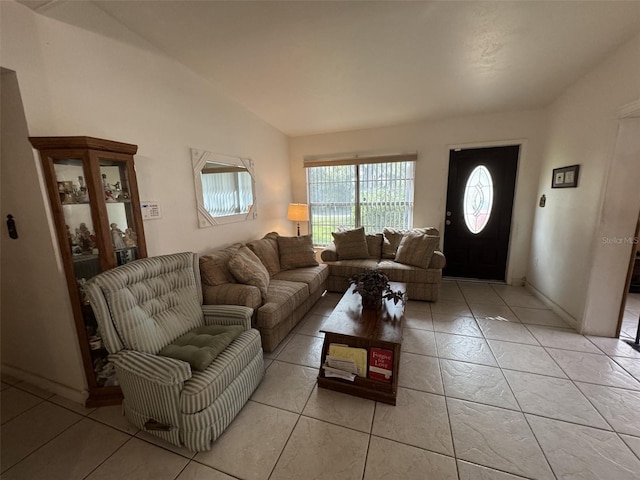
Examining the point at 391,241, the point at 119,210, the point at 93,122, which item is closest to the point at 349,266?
the point at 391,241

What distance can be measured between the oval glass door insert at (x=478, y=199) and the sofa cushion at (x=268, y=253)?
9.82 feet

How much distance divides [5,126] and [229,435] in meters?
2.32

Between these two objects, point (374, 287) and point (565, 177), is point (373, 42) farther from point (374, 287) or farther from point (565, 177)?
point (565, 177)

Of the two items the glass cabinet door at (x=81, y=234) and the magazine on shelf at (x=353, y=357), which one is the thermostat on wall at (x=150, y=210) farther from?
the magazine on shelf at (x=353, y=357)

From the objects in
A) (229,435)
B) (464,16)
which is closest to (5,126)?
(229,435)

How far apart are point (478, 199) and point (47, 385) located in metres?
5.22

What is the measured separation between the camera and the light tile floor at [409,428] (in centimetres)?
134

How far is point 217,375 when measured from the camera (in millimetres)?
1479

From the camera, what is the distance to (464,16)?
1.74 m

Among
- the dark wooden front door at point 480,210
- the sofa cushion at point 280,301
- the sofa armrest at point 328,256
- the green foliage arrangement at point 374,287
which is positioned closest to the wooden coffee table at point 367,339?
the green foliage arrangement at point 374,287

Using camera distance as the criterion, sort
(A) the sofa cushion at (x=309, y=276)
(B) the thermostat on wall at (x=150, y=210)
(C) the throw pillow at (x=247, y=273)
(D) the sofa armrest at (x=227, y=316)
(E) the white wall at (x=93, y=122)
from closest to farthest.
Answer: (E) the white wall at (x=93, y=122) → (D) the sofa armrest at (x=227, y=316) → (B) the thermostat on wall at (x=150, y=210) → (C) the throw pillow at (x=247, y=273) → (A) the sofa cushion at (x=309, y=276)

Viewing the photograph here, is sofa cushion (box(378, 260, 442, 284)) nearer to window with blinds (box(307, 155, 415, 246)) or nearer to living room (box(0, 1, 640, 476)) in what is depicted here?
window with blinds (box(307, 155, 415, 246))

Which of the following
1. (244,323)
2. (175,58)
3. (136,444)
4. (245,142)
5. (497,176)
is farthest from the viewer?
(497,176)

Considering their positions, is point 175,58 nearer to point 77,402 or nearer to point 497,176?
point 77,402
